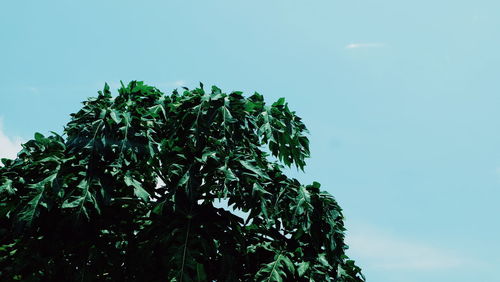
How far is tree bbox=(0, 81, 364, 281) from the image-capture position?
232 inches

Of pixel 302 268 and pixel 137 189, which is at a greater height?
A: pixel 137 189

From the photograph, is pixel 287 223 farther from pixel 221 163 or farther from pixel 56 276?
pixel 56 276

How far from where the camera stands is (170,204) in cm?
618

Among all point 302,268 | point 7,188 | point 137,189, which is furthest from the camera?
point 7,188

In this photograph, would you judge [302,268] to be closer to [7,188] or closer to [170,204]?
[170,204]

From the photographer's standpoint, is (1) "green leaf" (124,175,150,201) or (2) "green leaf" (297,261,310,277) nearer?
(1) "green leaf" (124,175,150,201)

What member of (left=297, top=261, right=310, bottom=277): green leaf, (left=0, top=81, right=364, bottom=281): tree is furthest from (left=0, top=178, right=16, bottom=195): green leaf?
(left=297, top=261, right=310, bottom=277): green leaf

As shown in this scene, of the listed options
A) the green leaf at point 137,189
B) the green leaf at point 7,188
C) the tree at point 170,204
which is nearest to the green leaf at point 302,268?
the tree at point 170,204

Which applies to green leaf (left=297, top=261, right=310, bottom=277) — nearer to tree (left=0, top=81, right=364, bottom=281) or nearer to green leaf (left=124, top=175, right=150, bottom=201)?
tree (left=0, top=81, right=364, bottom=281)

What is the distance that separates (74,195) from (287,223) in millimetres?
2716

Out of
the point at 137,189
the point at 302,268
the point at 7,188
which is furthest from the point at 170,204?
the point at 7,188

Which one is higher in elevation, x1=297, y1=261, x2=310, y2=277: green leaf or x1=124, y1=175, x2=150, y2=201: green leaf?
x1=124, y1=175, x2=150, y2=201: green leaf

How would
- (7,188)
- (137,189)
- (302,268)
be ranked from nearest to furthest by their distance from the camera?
(137,189) < (302,268) < (7,188)

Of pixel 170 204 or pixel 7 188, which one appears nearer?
pixel 170 204
